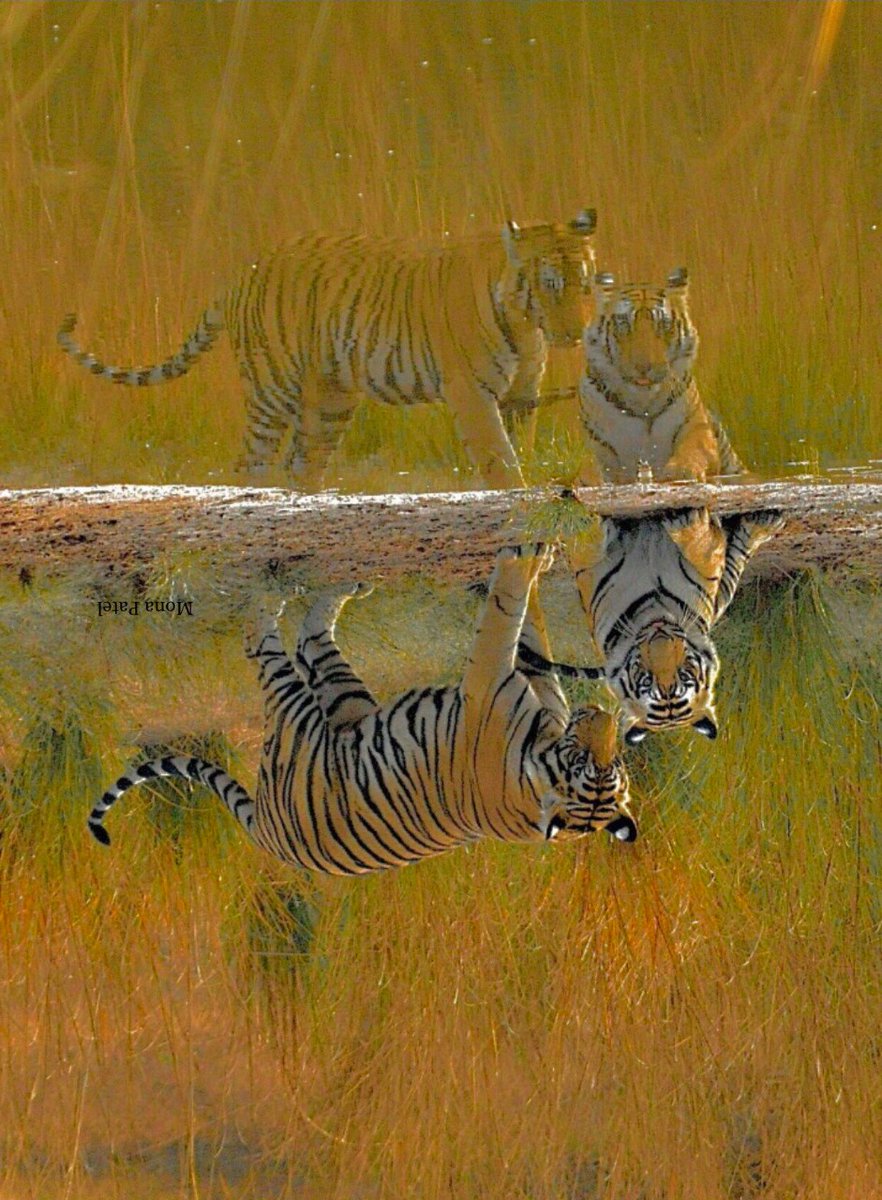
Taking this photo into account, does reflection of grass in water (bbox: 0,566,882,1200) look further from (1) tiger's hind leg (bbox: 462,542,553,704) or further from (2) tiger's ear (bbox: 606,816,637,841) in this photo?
(2) tiger's ear (bbox: 606,816,637,841)

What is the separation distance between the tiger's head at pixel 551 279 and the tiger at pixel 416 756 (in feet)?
1.38

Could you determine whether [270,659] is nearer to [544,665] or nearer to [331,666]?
[331,666]

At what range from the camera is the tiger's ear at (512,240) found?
217 centimetres

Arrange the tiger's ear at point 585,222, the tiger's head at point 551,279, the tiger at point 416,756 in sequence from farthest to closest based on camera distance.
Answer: the tiger's ear at point 585,222 → the tiger's head at point 551,279 → the tiger at point 416,756

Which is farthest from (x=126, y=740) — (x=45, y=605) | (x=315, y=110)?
(x=315, y=110)

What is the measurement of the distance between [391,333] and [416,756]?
67 cm

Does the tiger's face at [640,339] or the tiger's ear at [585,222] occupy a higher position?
the tiger's ear at [585,222]

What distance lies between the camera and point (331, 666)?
184cm

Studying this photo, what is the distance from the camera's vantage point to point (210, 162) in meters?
2.45

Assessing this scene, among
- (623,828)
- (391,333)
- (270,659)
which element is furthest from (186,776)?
(391,333)

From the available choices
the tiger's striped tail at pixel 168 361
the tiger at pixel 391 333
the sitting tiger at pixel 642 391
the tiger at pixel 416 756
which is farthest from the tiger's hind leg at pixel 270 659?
the tiger's striped tail at pixel 168 361

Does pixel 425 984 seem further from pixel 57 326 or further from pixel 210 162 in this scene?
pixel 210 162

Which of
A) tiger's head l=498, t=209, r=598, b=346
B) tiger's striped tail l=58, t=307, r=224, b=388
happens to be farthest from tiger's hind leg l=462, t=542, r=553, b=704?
tiger's striped tail l=58, t=307, r=224, b=388

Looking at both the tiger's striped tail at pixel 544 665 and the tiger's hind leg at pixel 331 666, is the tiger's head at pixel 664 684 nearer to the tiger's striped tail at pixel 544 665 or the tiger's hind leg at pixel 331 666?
the tiger's striped tail at pixel 544 665
